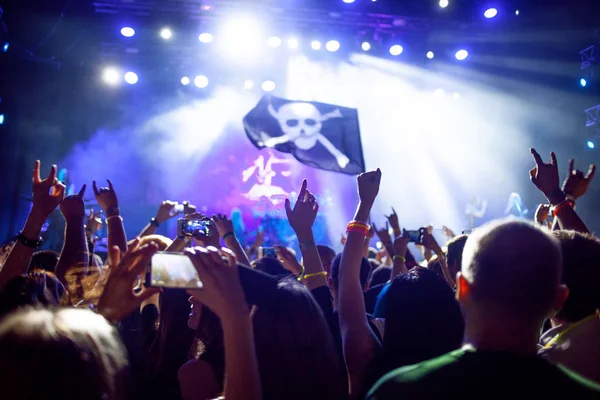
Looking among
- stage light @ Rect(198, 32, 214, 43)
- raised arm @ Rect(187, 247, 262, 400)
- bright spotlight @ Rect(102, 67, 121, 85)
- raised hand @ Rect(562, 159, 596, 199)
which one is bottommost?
raised arm @ Rect(187, 247, 262, 400)

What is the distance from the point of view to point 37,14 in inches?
411

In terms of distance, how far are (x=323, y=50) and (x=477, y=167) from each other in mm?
6918

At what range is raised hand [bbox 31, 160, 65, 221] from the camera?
272 cm

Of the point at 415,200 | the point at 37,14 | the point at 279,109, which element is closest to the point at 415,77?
the point at 415,200

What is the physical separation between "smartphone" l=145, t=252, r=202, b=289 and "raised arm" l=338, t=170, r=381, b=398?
1.02 m

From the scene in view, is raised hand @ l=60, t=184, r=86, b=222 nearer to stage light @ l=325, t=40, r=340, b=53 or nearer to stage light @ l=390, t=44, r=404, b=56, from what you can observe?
stage light @ l=325, t=40, r=340, b=53

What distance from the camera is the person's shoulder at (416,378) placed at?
4.07 ft

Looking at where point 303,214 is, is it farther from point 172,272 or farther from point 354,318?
point 172,272

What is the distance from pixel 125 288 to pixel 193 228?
1.25 m

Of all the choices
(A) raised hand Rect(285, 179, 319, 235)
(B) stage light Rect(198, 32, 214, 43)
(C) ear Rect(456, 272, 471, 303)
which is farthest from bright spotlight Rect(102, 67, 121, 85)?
(C) ear Rect(456, 272, 471, 303)

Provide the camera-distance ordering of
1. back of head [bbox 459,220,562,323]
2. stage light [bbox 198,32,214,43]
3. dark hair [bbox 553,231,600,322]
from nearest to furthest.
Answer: back of head [bbox 459,220,562,323] → dark hair [bbox 553,231,600,322] → stage light [bbox 198,32,214,43]

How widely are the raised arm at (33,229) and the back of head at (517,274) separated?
7.11 ft

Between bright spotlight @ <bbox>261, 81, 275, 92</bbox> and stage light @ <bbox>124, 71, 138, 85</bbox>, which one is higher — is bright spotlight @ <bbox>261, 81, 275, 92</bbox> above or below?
below

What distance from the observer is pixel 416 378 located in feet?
4.14
